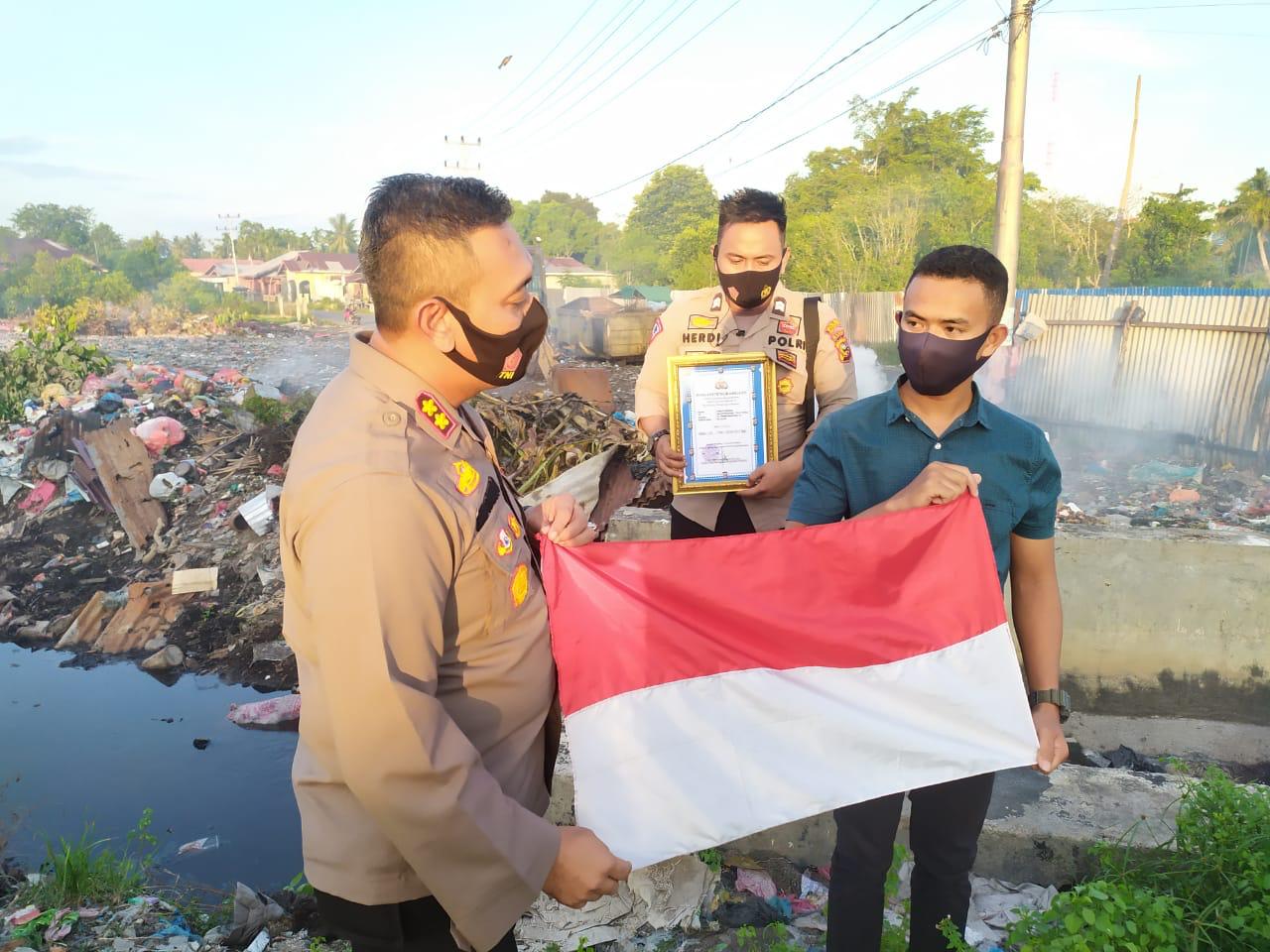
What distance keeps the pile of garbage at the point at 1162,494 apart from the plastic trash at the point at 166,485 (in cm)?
898

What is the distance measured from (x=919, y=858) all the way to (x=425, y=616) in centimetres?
172

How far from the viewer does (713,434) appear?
3396mm

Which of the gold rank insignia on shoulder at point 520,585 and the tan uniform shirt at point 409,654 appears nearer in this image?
the tan uniform shirt at point 409,654

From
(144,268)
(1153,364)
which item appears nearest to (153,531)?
(1153,364)

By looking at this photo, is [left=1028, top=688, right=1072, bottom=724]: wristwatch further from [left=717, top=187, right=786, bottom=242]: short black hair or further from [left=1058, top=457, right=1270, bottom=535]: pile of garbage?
[left=1058, top=457, right=1270, bottom=535]: pile of garbage

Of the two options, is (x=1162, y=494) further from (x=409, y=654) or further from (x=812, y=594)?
(x=409, y=654)

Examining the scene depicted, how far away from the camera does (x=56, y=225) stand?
245ft

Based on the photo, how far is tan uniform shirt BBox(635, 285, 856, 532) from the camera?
11.3ft

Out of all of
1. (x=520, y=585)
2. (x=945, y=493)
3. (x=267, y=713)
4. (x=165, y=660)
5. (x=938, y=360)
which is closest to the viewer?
(x=520, y=585)

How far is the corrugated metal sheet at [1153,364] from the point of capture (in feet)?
33.1

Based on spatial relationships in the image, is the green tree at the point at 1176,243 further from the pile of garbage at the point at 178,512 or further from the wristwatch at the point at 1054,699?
the wristwatch at the point at 1054,699

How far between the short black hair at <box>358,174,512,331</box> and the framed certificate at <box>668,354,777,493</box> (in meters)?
1.88

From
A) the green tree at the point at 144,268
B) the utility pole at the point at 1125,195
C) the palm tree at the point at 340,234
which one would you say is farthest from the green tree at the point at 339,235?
the utility pole at the point at 1125,195

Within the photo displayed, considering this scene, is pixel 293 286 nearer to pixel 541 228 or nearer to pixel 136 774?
pixel 541 228
